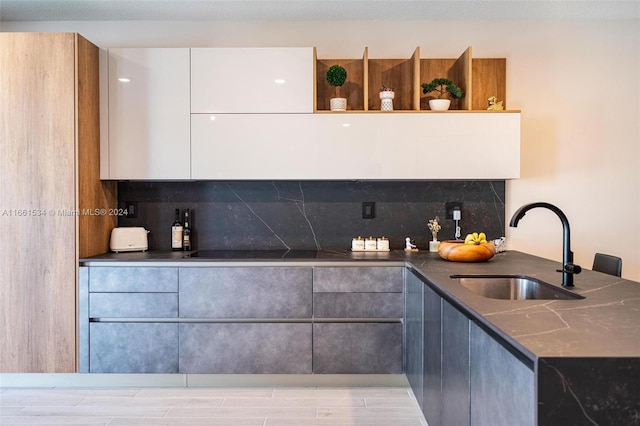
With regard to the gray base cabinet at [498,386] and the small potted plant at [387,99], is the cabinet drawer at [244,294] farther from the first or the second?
the gray base cabinet at [498,386]

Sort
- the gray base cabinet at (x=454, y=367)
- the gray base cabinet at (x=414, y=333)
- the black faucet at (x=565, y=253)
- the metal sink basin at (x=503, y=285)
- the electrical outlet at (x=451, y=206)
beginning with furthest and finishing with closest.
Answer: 1. the electrical outlet at (x=451, y=206)
2. the gray base cabinet at (x=414, y=333)
3. the metal sink basin at (x=503, y=285)
4. the black faucet at (x=565, y=253)
5. the gray base cabinet at (x=454, y=367)

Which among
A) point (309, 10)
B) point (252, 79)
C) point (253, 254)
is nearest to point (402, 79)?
point (309, 10)

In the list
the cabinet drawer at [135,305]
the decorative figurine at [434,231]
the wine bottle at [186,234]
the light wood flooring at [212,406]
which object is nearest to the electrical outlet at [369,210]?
the decorative figurine at [434,231]

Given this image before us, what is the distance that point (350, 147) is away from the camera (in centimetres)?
287

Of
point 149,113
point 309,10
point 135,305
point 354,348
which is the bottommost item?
point 354,348

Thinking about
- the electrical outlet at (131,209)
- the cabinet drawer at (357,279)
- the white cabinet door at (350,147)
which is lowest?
the cabinet drawer at (357,279)

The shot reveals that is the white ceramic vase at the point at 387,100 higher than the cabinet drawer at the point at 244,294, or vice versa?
the white ceramic vase at the point at 387,100

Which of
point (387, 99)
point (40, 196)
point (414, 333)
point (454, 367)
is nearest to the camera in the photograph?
point (454, 367)

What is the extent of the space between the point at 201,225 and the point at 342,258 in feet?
3.69

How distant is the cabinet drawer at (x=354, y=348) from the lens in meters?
2.68

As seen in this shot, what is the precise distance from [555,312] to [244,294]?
1.81 metres

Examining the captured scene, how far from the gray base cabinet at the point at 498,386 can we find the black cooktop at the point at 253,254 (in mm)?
1527

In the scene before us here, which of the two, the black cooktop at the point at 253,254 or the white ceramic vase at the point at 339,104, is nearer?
the black cooktop at the point at 253,254

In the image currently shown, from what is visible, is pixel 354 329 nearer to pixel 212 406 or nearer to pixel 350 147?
pixel 212 406
